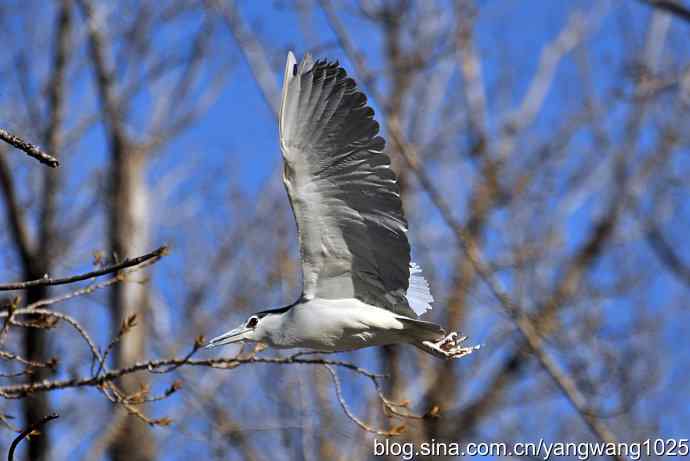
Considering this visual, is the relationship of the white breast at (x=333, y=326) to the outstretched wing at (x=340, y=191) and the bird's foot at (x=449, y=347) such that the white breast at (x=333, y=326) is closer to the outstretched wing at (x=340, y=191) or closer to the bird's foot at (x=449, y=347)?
the outstretched wing at (x=340, y=191)

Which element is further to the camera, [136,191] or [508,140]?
[508,140]

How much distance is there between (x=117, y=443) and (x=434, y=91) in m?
5.60

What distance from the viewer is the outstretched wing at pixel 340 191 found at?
3.61m

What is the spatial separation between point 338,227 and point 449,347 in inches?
26.5

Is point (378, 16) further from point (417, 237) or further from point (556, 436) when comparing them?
point (556, 436)

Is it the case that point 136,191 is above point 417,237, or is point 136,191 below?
above

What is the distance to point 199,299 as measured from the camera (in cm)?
1191

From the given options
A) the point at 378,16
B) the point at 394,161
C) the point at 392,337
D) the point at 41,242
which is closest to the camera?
the point at 392,337

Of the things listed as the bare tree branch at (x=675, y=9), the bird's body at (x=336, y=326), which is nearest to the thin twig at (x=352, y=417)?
the bird's body at (x=336, y=326)

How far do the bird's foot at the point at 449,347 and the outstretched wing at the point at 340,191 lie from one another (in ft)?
0.54

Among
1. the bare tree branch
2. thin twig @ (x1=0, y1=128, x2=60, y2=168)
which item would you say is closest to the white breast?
thin twig @ (x1=0, y1=128, x2=60, y2=168)

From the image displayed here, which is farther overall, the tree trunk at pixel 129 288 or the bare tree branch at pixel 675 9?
the tree trunk at pixel 129 288

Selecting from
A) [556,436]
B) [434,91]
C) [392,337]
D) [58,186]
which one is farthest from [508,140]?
[392,337]

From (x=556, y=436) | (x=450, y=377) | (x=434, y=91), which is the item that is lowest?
(x=556, y=436)
